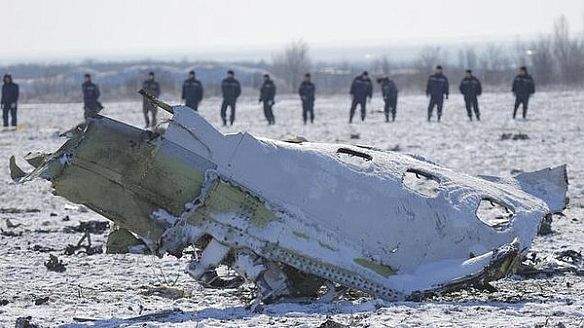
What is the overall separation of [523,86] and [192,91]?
905 cm

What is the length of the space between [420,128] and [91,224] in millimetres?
15782

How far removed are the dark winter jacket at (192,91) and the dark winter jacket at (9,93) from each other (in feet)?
15.3

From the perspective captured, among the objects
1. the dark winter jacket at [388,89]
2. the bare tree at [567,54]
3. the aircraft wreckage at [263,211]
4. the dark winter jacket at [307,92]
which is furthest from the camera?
the bare tree at [567,54]

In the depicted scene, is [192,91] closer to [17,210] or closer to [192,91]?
[192,91]

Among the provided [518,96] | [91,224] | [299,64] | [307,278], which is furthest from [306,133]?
[299,64]

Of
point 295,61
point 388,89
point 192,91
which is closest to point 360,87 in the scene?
point 388,89

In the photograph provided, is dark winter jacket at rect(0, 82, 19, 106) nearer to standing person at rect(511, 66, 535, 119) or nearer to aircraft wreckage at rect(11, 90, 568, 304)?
standing person at rect(511, 66, 535, 119)

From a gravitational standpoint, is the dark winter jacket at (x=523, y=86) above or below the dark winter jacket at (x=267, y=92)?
above

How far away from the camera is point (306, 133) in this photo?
2675 cm

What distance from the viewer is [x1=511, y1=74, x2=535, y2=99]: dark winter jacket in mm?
29000

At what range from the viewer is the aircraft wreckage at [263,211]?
8008 millimetres

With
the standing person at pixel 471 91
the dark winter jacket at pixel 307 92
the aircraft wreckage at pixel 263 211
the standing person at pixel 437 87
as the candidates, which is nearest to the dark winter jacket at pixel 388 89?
the standing person at pixel 437 87

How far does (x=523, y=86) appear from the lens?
95.7 feet

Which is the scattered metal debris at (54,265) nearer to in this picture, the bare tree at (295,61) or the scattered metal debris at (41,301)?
the scattered metal debris at (41,301)
